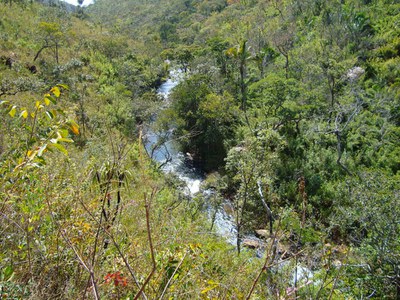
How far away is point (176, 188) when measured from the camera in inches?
522

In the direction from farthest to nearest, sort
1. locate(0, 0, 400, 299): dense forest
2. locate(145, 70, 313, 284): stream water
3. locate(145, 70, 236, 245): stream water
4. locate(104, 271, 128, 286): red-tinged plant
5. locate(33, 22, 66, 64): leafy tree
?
locate(33, 22, 66, 64): leafy tree, locate(145, 70, 236, 245): stream water, locate(145, 70, 313, 284): stream water, locate(0, 0, 400, 299): dense forest, locate(104, 271, 128, 286): red-tinged plant

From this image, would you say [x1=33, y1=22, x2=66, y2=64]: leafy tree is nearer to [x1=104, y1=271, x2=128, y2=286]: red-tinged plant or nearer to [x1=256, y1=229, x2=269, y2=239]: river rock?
[x1=256, y1=229, x2=269, y2=239]: river rock

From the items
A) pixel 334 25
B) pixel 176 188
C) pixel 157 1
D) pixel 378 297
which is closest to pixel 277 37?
pixel 334 25

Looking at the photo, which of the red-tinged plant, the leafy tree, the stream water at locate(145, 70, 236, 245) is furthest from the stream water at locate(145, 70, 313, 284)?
the red-tinged plant

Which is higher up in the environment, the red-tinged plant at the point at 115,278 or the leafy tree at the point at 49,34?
the leafy tree at the point at 49,34

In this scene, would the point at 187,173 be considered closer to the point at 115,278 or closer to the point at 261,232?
the point at 261,232

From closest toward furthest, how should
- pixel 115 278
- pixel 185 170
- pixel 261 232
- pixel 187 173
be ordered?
pixel 115 278
pixel 261 232
pixel 187 173
pixel 185 170

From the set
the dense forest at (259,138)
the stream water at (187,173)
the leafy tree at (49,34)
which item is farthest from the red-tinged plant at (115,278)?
the leafy tree at (49,34)

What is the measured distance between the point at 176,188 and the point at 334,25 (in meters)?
18.4

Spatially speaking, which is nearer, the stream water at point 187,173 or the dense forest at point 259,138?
the dense forest at point 259,138

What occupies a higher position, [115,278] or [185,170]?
[115,278]

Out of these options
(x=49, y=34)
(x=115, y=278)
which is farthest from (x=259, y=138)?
(x=49, y=34)

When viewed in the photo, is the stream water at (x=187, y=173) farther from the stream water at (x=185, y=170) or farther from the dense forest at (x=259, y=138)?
the dense forest at (x=259, y=138)

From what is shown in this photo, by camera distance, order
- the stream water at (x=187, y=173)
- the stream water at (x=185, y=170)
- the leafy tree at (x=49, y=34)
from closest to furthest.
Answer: the stream water at (x=187, y=173)
the stream water at (x=185, y=170)
the leafy tree at (x=49, y=34)
